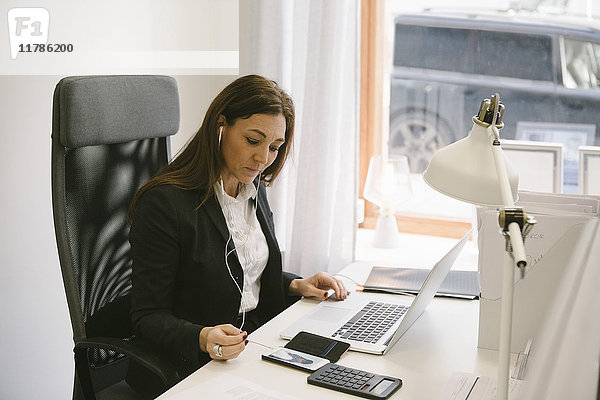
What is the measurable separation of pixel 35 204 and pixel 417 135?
1450 mm

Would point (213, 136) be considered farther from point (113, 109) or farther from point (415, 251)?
point (415, 251)

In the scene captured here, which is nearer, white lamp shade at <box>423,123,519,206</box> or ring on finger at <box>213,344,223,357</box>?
white lamp shade at <box>423,123,519,206</box>

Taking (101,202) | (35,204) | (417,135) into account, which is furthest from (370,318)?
(417,135)

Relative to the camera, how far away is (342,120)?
A: 2566 mm

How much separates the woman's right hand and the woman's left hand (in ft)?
1.41

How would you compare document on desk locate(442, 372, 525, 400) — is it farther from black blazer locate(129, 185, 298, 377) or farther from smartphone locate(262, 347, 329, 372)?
black blazer locate(129, 185, 298, 377)

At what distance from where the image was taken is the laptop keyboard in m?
1.52

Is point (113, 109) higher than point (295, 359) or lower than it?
Answer: higher

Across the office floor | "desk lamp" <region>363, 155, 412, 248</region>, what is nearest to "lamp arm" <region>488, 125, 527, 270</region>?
the office floor

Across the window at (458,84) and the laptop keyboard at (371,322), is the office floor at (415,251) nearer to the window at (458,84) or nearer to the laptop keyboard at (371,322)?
the window at (458,84)

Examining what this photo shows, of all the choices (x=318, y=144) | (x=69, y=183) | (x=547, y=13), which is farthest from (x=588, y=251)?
(x=547, y=13)

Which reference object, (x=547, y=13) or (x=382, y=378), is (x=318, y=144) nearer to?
(x=547, y=13)

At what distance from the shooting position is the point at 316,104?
2.55 m

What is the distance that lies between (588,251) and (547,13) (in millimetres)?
2000
